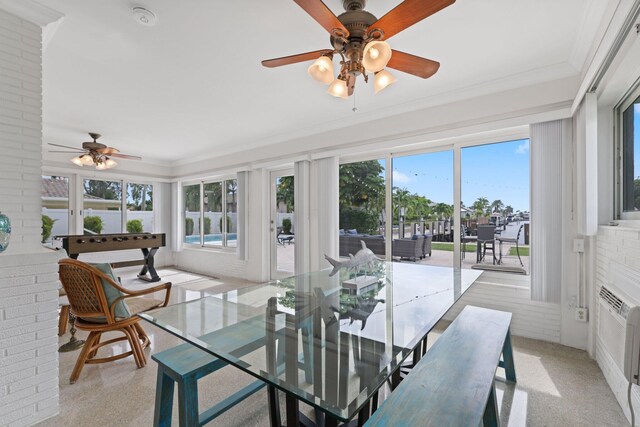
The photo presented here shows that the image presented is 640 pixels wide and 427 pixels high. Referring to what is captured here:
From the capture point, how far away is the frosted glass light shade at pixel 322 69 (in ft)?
5.63

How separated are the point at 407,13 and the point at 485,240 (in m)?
2.62

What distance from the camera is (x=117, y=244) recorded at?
4664 mm

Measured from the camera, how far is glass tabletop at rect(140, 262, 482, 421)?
0.89 metres

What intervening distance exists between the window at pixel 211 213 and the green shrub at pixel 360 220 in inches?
102

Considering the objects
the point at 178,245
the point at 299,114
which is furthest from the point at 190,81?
the point at 178,245

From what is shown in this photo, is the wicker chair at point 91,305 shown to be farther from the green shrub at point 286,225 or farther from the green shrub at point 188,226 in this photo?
the green shrub at point 188,226

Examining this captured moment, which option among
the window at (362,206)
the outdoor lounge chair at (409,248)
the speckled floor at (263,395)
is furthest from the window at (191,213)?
the outdoor lounge chair at (409,248)

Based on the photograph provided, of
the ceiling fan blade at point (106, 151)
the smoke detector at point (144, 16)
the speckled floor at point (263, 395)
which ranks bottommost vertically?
the speckled floor at point (263, 395)

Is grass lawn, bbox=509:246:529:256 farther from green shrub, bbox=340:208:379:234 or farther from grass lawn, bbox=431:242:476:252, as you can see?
green shrub, bbox=340:208:379:234

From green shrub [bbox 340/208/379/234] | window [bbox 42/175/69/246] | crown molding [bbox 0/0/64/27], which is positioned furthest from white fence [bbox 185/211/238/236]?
crown molding [bbox 0/0/64/27]

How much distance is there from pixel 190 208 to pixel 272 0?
18.9 ft

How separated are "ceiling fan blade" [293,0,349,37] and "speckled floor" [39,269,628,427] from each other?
2.23 meters

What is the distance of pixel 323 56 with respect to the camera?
172 centimetres

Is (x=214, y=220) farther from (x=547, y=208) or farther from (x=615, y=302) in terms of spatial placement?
(x=615, y=302)
